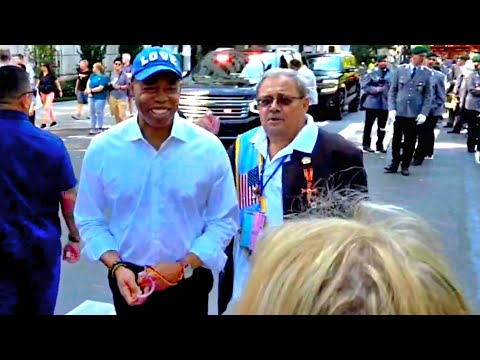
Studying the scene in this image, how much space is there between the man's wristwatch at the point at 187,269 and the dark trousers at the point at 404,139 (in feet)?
24.5

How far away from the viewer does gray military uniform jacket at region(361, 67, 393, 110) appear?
1131 cm

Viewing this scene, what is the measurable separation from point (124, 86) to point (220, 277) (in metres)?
10.9

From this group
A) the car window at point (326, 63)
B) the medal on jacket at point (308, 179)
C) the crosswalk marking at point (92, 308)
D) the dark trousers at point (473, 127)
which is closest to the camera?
the medal on jacket at point (308, 179)

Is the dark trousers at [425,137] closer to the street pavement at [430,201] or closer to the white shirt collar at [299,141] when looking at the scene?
the street pavement at [430,201]

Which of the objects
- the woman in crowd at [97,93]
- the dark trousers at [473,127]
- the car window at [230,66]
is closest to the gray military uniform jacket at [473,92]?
the dark trousers at [473,127]

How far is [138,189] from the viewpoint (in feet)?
8.54

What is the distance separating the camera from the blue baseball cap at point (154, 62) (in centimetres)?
259

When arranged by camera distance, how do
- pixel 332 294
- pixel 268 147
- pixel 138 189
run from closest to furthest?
pixel 332 294 → pixel 138 189 → pixel 268 147

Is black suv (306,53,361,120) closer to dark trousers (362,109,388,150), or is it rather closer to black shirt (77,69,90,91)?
black shirt (77,69,90,91)

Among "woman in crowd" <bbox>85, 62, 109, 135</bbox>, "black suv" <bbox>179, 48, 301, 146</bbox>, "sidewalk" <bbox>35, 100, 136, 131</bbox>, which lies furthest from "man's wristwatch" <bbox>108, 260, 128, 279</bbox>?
"sidewalk" <bbox>35, 100, 136, 131</bbox>

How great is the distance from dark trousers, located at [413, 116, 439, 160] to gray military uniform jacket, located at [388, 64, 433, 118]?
45cm
